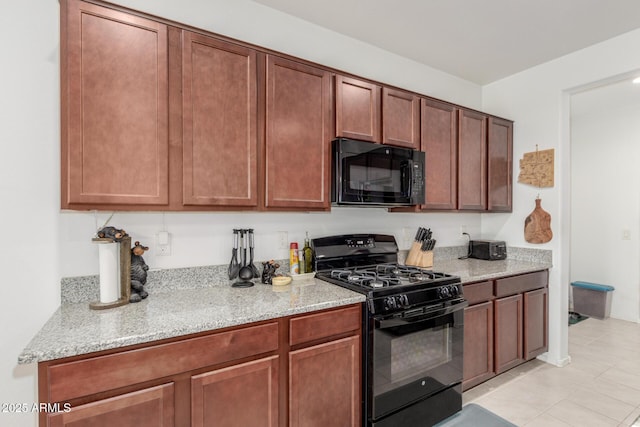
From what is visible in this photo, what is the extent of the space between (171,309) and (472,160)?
2.66m

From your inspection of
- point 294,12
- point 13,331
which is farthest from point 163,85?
point 13,331

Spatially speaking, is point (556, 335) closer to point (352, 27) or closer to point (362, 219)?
point (362, 219)

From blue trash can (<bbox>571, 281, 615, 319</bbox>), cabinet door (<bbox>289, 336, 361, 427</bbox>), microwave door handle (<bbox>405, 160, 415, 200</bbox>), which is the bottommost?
blue trash can (<bbox>571, 281, 615, 319</bbox>)

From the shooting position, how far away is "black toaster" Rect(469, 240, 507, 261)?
10.1 feet

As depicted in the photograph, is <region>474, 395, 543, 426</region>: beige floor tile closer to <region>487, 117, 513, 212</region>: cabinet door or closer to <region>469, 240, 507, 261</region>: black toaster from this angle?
<region>469, 240, 507, 261</region>: black toaster

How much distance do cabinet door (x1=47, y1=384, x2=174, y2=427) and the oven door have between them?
1.00 m

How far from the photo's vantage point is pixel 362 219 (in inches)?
103

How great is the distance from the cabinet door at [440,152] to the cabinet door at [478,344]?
856 mm

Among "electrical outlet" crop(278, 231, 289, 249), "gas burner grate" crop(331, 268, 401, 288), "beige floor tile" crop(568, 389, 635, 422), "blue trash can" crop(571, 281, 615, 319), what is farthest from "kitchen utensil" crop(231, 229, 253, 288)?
"blue trash can" crop(571, 281, 615, 319)

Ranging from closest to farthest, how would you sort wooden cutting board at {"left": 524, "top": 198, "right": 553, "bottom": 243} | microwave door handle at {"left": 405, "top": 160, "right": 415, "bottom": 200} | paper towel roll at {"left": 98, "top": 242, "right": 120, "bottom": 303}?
paper towel roll at {"left": 98, "top": 242, "right": 120, "bottom": 303}
microwave door handle at {"left": 405, "top": 160, "right": 415, "bottom": 200}
wooden cutting board at {"left": 524, "top": 198, "right": 553, "bottom": 243}

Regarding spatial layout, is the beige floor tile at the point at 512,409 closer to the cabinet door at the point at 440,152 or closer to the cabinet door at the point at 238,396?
the cabinet door at the point at 440,152

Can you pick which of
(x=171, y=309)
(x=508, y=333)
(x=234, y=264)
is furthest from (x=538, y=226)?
(x=171, y=309)

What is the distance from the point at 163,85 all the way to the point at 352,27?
157 cm

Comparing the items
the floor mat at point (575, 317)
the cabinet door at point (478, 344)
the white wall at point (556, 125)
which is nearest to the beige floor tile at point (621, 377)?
the white wall at point (556, 125)
